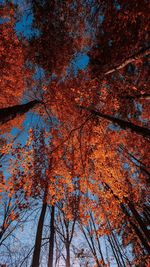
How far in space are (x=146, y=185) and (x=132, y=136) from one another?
3.90 m

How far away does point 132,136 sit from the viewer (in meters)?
11.8

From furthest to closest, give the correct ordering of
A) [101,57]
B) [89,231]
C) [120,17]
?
[89,231]
[101,57]
[120,17]

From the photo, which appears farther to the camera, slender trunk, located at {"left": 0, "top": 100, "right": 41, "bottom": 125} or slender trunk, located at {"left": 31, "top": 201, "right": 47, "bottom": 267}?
slender trunk, located at {"left": 31, "top": 201, "right": 47, "bottom": 267}

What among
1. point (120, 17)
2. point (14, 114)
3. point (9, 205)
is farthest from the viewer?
point (9, 205)

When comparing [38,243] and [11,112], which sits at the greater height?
[11,112]

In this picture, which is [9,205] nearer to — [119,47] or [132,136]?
[132,136]

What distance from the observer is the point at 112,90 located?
10398mm

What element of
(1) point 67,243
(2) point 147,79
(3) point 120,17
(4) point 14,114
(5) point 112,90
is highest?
(5) point 112,90

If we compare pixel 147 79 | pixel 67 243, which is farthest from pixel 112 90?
pixel 67 243

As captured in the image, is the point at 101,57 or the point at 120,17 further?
the point at 101,57

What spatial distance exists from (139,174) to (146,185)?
3.39ft

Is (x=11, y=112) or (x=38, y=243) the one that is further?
(x=38, y=243)

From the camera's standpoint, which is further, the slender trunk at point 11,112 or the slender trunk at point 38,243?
the slender trunk at point 38,243

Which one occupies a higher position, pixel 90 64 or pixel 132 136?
pixel 90 64
